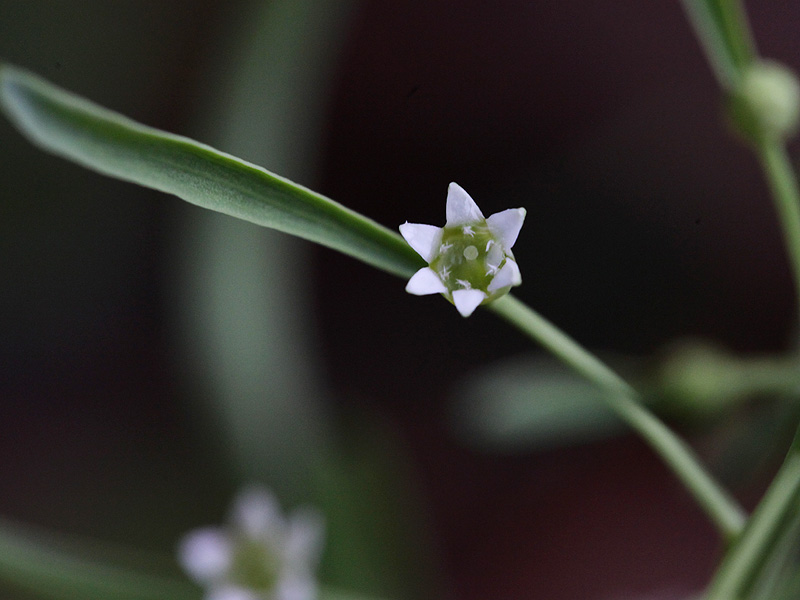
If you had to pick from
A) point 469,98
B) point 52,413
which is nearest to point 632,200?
point 469,98

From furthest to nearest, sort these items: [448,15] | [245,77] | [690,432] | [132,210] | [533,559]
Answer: [132,210] < [533,559] < [448,15] < [245,77] < [690,432]

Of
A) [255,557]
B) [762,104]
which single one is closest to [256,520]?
[255,557]

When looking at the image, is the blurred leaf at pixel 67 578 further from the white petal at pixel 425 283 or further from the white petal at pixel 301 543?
the white petal at pixel 425 283

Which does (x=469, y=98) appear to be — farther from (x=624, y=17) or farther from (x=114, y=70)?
(x=114, y=70)

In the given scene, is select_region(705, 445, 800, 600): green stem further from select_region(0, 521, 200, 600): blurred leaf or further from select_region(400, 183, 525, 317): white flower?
select_region(0, 521, 200, 600): blurred leaf

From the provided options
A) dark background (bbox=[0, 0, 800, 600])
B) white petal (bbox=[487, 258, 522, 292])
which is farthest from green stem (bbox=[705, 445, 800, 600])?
dark background (bbox=[0, 0, 800, 600])

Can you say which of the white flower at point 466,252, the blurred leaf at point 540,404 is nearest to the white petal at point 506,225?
the white flower at point 466,252

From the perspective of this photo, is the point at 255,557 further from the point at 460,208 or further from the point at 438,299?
the point at 438,299
